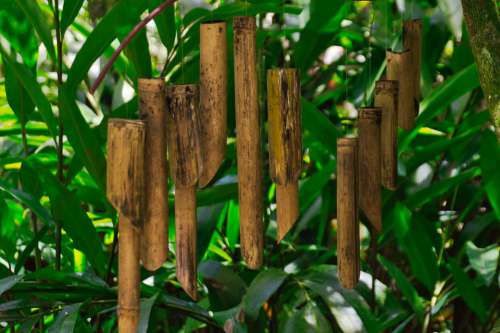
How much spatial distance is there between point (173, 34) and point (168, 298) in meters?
0.31

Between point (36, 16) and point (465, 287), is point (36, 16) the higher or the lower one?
the higher one

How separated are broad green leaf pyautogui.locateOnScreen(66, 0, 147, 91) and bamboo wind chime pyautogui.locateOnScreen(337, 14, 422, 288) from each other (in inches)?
10.6

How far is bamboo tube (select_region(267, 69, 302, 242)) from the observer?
0.75m

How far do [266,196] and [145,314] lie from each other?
344 millimetres

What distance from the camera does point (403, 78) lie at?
2.95ft

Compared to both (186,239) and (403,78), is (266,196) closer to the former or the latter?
(403,78)

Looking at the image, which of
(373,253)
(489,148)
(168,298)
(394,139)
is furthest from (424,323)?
(394,139)

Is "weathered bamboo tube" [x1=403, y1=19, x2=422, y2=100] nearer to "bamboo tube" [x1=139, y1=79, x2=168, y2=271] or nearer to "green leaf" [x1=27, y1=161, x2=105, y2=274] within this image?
"bamboo tube" [x1=139, y1=79, x2=168, y2=271]

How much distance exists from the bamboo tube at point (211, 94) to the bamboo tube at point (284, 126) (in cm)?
4

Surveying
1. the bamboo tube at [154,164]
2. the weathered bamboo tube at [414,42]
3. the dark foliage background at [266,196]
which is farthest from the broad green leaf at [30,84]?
the weathered bamboo tube at [414,42]

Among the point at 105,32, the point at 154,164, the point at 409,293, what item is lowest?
the point at 409,293

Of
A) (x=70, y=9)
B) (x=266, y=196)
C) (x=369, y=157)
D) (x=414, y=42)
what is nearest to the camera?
(x=369, y=157)

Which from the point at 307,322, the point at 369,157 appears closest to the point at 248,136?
the point at 369,157

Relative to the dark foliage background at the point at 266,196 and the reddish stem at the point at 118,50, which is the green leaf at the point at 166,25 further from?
the reddish stem at the point at 118,50
